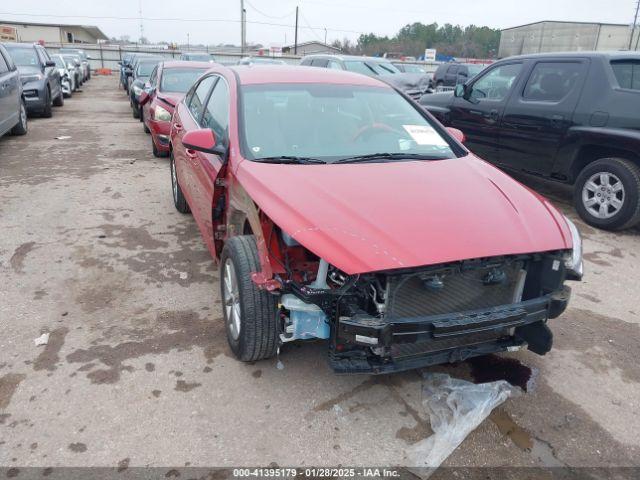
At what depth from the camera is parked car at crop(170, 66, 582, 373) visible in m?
2.35

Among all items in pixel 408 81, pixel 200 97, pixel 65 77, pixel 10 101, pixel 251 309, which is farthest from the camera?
pixel 65 77

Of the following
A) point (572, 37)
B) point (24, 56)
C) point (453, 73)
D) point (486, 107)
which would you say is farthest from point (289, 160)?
point (572, 37)

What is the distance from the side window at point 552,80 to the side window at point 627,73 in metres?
0.34

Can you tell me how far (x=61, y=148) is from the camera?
9156 mm

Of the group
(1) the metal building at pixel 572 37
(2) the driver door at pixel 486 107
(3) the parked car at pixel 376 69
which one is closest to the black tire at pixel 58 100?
(3) the parked car at pixel 376 69

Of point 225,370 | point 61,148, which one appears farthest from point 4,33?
point 225,370

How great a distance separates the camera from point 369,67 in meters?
12.2

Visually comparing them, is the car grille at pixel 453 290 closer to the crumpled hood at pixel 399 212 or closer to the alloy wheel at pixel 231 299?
the crumpled hood at pixel 399 212

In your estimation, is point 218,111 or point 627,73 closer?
point 218,111

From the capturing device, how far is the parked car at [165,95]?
25.5 ft

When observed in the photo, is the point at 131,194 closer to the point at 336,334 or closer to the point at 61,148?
the point at 61,148

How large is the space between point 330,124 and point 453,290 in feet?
5.26

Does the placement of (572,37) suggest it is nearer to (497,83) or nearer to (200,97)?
(497,83)

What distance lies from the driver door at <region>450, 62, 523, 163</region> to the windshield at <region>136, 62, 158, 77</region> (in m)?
9.90
